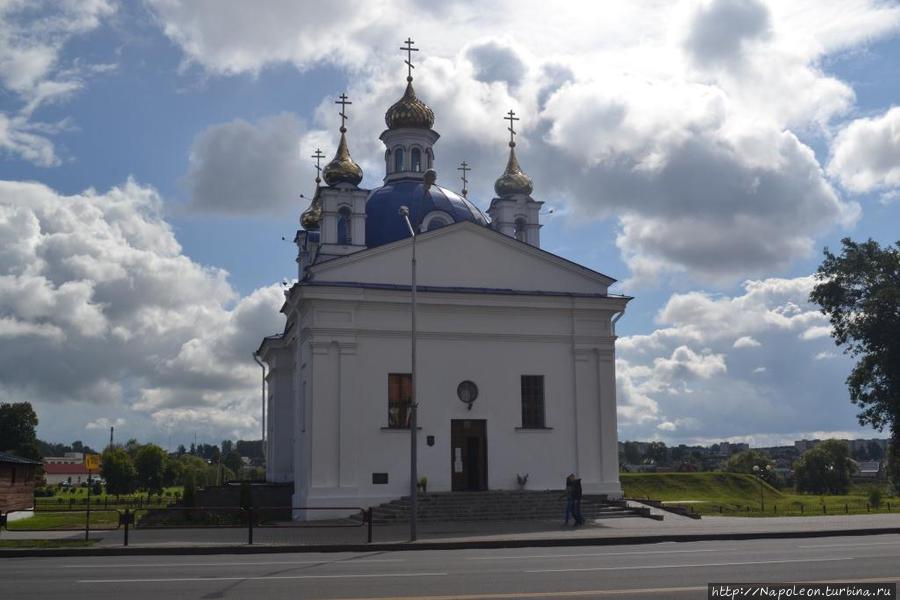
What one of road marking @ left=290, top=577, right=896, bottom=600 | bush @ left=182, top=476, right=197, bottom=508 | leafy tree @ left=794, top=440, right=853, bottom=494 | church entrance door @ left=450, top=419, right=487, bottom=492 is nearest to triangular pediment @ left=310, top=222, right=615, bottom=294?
church entrance door @ left=450, top=419, right=487, bottom=492

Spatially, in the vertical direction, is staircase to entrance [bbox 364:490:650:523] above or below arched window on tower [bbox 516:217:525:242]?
below

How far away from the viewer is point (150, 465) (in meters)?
93.2

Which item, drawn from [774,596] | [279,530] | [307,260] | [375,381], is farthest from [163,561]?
[307,260]

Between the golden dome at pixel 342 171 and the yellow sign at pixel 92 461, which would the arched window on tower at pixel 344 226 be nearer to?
the golden dome at pixel 342 171

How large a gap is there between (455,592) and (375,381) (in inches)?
804

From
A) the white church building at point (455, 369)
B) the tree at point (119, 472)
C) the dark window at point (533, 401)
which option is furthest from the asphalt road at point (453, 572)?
the tree at point (119, 472)

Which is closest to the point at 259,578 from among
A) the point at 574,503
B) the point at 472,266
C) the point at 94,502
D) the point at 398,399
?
the point at 574,503

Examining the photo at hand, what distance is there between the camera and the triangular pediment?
3391cm

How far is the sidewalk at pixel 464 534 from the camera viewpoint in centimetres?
2158

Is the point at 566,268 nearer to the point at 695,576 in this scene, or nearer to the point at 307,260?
the point at 307,260

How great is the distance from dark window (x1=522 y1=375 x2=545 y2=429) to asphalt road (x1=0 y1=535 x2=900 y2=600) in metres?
14.0

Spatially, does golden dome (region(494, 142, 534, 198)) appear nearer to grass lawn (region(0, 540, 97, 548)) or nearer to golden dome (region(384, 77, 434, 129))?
golden dome (region(384, 77, 434, 129))

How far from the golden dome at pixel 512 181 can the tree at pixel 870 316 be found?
1514 centimetres

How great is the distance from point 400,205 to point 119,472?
186ft
